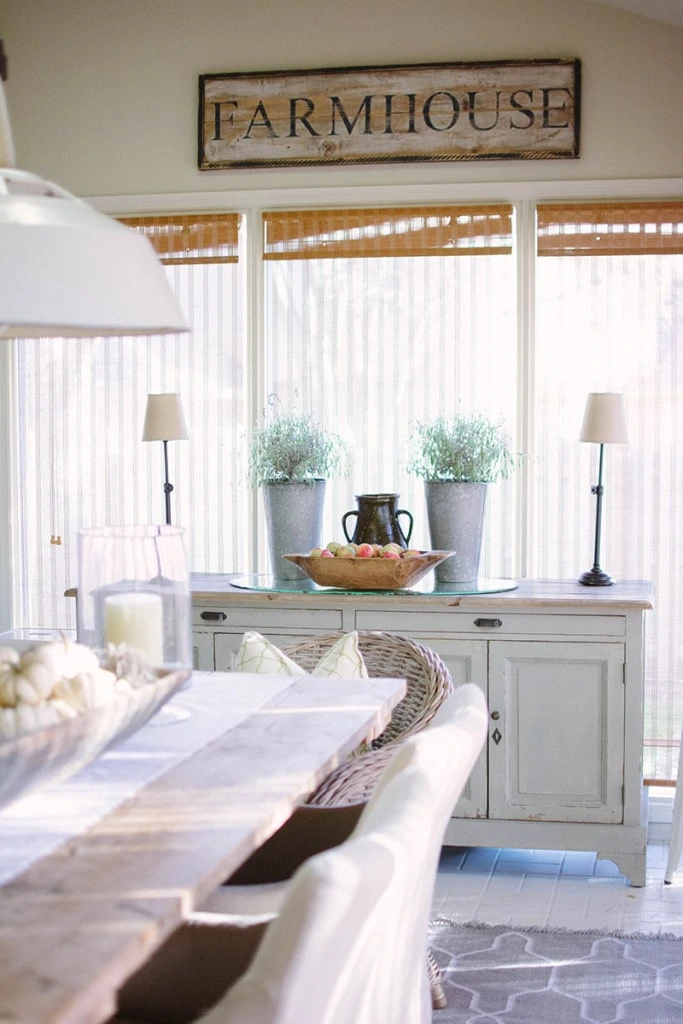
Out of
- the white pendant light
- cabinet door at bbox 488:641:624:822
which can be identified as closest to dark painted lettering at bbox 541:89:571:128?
cabinet door at bbox 488:641:624:822

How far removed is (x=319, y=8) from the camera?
4457 millimetres

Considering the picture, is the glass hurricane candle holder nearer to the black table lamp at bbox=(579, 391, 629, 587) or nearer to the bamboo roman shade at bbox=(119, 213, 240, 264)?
the black table lamp at bbox=(579, 391, 629, 587)

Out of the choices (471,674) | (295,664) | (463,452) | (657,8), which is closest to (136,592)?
(295,664)

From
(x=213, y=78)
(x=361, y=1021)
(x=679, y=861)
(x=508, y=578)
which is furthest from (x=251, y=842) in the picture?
(x=213, y=78)

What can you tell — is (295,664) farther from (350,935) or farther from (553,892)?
(350,935)

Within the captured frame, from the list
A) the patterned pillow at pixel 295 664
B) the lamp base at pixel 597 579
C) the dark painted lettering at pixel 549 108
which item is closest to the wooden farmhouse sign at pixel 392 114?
the dark painted lettering at pixel 549 108

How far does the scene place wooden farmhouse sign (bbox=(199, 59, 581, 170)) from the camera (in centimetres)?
430

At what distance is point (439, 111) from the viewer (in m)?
4.37

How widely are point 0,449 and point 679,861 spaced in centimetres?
279

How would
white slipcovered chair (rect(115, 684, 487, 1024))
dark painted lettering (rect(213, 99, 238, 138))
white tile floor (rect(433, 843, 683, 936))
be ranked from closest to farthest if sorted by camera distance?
→ white slipcovered chair (rect(115, 684, 487, 1024)) → white tile floor (rect(433, 843, 683, 936)) → dark painted lettering (rect(213, 99, 238, 138))

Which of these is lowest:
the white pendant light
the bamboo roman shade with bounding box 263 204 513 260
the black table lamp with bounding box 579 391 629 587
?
the black table lamp with bounding box 579 391 629 587

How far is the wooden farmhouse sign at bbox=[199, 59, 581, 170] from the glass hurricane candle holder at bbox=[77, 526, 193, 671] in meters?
2.81

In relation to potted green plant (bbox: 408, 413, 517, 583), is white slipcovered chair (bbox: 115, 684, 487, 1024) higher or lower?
lower

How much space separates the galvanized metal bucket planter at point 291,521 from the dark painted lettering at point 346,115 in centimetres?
128
